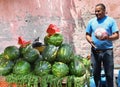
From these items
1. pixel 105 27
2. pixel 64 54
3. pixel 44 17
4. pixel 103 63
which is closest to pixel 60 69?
pixel 64 54

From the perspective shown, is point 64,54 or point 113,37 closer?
point 64,54

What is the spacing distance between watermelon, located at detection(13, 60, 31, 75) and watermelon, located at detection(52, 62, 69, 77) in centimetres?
36

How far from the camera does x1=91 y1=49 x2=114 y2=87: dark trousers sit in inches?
232

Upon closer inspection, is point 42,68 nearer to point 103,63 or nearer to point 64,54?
point 64,54

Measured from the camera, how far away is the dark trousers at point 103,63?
19.4 feet

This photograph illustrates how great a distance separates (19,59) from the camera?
4074 mm

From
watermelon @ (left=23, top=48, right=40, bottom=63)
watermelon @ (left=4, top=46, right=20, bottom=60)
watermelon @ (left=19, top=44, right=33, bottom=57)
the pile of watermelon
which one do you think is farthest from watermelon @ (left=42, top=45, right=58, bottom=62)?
watermelon @ (left=4, top=46, right=20, bottom=60)

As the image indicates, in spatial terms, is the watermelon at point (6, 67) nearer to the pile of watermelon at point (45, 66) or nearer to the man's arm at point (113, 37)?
the pile of watermelon at point (45, 66)

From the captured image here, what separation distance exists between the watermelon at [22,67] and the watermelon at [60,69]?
1.17ft

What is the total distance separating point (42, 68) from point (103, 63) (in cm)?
252

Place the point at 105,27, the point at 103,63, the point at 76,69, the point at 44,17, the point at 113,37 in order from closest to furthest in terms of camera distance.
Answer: the point at 76,69 < the point at 113,37 < the point at 105,27 < the point at 103,63 < the point at 44,17

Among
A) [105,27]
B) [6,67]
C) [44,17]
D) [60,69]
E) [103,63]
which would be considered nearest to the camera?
[60,69]

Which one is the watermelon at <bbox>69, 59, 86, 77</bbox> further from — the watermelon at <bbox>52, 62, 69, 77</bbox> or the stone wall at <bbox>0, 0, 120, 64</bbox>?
the stone wall at <bbox>0, 0, 120, 64</bbox>

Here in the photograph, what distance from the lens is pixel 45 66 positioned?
384 cm
